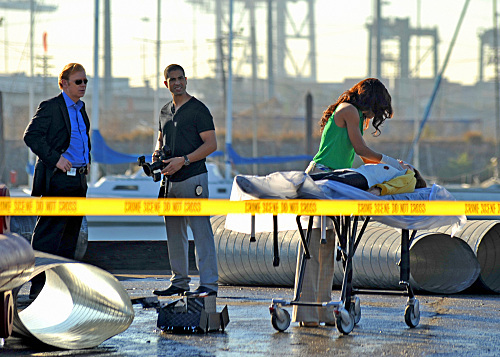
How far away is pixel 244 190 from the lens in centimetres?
539

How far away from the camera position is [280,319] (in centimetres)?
571

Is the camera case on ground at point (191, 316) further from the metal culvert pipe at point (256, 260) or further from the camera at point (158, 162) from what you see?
the metal culvert pipe at point (256, 260)

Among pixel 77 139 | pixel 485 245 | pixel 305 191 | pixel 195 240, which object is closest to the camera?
pixel 305 191

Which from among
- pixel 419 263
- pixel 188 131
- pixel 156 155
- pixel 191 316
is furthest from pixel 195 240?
pixel 419 263

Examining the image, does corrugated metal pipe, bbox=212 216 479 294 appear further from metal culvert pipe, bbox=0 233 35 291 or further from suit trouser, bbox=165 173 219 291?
metal culvert pipe, bbox=0 233 35 291

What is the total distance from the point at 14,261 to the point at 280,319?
6.10 feet

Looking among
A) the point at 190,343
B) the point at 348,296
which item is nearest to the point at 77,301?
the point at 190,343

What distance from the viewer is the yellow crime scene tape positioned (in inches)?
215

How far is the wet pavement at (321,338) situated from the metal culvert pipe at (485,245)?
1.23m

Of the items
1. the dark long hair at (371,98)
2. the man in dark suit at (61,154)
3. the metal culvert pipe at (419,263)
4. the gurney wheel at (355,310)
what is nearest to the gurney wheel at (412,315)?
the gurney wheel at (355,310)

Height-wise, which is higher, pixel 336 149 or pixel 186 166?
pixel 336 149

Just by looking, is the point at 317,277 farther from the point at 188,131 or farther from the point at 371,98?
the point at 188,131

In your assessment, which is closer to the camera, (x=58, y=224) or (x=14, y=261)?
(x=14, y=261)

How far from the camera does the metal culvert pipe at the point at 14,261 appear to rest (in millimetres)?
4512
